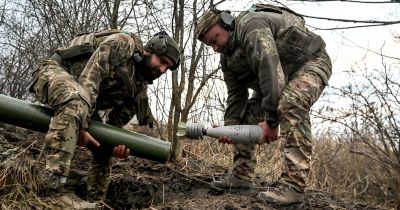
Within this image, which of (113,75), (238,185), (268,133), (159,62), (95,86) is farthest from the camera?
(238,185)

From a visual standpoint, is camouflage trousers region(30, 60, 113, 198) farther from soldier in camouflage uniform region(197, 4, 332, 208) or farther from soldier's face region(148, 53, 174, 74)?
soldier in camouflage uniform region(197, 4, 332, 208)

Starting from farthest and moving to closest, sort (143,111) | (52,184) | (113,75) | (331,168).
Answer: (331,168), (143,111), (113,75), (52,184)

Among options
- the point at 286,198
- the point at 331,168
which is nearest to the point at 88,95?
the point at 286,198

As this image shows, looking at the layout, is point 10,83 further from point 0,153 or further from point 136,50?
point 136,50

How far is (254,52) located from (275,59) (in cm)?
17

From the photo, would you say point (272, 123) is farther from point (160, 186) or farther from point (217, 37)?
point (160, 186)

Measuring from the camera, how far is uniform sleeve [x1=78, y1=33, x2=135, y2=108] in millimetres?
3414

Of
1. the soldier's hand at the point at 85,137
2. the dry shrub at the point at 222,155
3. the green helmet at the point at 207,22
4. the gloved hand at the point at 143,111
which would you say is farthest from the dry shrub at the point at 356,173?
the soldier's hand at the point at 85,137

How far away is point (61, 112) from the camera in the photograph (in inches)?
126

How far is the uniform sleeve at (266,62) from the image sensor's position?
3396 millimetres

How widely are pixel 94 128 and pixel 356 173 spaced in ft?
30.7

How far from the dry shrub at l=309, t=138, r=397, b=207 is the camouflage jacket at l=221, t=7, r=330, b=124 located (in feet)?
19.6

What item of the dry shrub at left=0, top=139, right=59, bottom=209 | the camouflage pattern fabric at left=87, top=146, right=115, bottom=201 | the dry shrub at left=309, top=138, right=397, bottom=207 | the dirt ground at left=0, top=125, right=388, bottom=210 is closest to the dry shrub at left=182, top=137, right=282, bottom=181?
the dirt ground at left=0, top=125, right=388, bottom=210

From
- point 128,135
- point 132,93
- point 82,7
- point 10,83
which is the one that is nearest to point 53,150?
point 128,135
